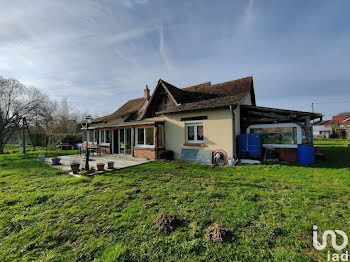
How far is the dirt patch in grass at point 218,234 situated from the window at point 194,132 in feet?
26.1

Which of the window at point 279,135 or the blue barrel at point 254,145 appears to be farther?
the window at point 279,135

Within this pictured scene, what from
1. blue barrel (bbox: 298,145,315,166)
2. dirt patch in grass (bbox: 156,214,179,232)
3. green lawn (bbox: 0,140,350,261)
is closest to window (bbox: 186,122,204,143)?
green lawn (bbox: 0,140,350,261)

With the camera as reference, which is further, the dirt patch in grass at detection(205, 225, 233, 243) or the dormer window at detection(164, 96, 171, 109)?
the dormer window at detection(164, 96, 171, 109)

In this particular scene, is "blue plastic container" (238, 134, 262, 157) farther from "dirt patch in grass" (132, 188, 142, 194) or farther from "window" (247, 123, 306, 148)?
"dirt patch in grass" (132, 188, 142, 194)

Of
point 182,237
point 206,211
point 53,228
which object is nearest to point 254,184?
point 206,211

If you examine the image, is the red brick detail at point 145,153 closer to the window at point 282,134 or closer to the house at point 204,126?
the house at point 204,126

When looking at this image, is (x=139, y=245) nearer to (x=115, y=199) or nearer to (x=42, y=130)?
(x=115, y=199)

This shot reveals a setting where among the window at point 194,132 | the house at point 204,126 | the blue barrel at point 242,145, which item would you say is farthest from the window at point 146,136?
the blue barrel at point 242,145

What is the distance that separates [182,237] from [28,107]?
33100 millimetres

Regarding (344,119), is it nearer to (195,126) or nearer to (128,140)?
(195,126)

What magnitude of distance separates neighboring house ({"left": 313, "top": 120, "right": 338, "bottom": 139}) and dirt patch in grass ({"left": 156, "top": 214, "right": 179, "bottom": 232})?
47.7 metres

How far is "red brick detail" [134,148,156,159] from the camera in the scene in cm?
1202

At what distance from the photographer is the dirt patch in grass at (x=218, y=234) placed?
2898 mm

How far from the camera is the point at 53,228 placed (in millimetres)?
3516
